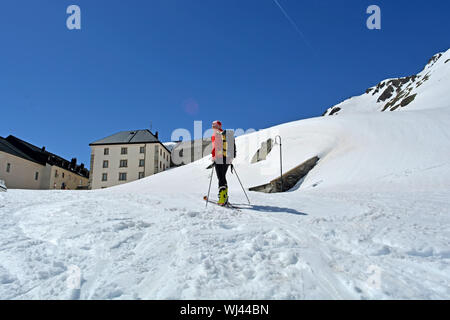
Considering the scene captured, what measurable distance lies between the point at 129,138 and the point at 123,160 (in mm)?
4610

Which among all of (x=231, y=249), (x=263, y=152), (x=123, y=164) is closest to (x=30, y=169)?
(x=123, y=164)

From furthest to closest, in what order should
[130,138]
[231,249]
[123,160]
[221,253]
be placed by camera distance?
[130,138], [123,160], [231,249], [221,253]

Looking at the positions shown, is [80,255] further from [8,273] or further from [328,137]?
[328,137]

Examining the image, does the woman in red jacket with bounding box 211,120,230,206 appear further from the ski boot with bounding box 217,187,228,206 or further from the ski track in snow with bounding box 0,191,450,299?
the ski track in snow with bounding box 0,191,450,299

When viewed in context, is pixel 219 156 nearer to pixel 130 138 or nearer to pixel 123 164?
pixel 123 164

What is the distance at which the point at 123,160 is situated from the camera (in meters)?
42.2

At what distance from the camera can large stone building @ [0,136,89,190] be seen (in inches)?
1309

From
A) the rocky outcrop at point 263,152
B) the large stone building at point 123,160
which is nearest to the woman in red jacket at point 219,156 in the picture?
the rocky outcrop at point 263,152

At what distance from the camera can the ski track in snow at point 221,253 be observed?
2.17 meters

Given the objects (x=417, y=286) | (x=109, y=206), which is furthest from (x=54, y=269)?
(x=417, y=286)

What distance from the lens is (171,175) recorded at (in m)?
21.6

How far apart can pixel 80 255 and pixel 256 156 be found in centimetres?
1814

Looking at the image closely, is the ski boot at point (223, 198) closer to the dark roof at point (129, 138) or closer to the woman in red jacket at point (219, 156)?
the woman in red jacket at point (219, 156)

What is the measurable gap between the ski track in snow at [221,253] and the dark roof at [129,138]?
132 ft
